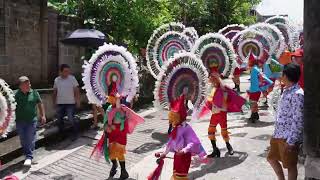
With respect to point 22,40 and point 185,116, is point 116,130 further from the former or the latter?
point 22,40

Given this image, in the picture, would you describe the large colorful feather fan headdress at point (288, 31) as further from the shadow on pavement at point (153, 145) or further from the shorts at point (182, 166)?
the shorts at point (182, 166)

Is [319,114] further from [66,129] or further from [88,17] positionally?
[88,17]

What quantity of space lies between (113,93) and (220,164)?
2052 mm

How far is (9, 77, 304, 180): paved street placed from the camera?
7059 millimetres

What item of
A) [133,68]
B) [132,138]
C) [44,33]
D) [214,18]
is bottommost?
[132,138]

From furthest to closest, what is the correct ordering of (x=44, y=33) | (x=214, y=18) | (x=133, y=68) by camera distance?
1. (x=214, y=18)
2. (x=44, y=33)
3. (x=133, y=68)

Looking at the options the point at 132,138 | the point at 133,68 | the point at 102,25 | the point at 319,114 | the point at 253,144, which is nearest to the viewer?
the point at 319,114

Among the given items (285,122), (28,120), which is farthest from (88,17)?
(285,122)

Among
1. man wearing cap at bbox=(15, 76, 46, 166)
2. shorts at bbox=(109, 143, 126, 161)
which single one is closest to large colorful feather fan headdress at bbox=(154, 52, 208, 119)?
shorts at bbox=(109, 143, 126, 161)

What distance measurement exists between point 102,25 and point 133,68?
19.5ft

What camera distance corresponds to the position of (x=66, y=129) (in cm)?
1028

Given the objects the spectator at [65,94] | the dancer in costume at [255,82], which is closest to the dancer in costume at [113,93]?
the spectator at [65,94]

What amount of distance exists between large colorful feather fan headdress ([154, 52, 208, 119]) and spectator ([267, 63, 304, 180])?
1.79 metres

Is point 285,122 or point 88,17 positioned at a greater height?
point 88,17
